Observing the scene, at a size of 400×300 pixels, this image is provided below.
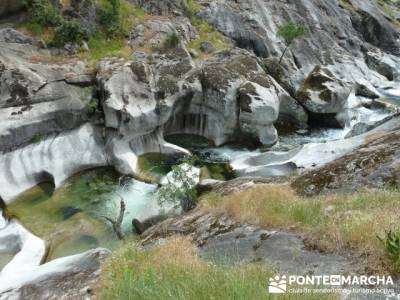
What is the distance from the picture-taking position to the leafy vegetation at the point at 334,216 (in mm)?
8258

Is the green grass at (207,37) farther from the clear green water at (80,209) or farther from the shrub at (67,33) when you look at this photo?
the clear green water at (80,209)

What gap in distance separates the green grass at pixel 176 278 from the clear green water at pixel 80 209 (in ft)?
46.5

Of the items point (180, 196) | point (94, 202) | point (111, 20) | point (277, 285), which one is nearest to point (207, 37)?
point (111, 20)

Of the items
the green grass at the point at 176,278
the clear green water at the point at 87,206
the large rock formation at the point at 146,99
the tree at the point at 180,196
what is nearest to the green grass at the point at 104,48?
the large rock formation at the point at 146,99

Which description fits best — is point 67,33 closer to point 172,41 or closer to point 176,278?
point 172,41

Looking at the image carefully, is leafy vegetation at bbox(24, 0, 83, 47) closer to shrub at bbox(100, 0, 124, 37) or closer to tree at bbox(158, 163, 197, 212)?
shrub at bbox(100, 0, 124, 37)

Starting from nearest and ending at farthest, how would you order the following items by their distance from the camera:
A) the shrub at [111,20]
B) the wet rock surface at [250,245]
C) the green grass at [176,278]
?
1. the green grass at [176,278]
2. the wet rock surface at [250,245]
3. the shrub at [111,20]

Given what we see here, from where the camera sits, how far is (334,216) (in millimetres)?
10477

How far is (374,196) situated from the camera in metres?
11.8

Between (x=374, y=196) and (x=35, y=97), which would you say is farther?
(x=35, y=97)

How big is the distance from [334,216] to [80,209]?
2068 centimetres

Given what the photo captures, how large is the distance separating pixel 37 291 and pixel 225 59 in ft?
119

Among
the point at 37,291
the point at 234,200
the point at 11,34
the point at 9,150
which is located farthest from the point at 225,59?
the point at 37,291

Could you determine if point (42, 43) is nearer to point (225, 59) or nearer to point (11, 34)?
point (11, 34)
